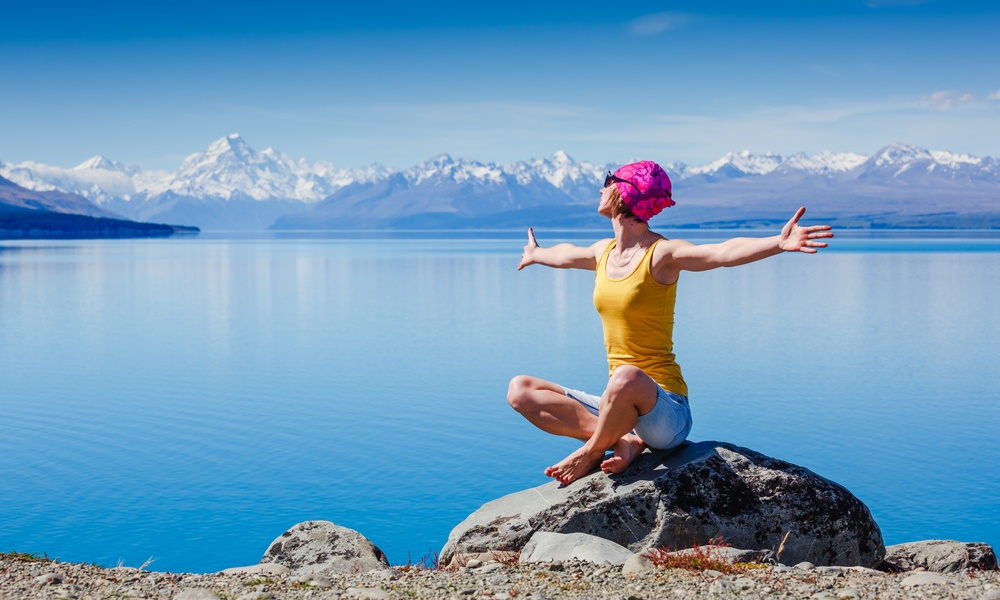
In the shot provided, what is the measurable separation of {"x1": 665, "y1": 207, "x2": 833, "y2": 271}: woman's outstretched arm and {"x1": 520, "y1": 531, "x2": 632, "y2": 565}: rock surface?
210cm

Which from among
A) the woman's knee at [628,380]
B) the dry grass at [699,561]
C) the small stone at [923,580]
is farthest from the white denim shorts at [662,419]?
the small stone at [923,580]

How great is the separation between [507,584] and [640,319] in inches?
89.0

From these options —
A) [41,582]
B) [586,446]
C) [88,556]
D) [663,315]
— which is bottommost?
[88,556]

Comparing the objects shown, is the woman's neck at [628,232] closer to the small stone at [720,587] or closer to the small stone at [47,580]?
the small stone at [720,587]

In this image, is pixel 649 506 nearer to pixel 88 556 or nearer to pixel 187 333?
pixel 88 556

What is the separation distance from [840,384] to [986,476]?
26.0 feet

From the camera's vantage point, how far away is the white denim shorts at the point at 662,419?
24.6ft

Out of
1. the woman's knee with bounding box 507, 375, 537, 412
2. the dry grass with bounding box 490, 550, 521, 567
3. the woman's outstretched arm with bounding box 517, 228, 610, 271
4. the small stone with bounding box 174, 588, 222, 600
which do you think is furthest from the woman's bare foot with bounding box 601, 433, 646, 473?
the small stone with bounding box 174, 588, 222, 600

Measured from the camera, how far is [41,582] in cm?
637

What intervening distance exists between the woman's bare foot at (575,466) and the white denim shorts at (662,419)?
35 centimetres

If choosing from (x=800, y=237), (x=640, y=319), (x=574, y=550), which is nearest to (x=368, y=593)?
(x=574, y=550)

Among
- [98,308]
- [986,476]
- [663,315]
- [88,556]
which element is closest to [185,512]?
[88,556]

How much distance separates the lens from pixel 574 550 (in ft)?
23.2

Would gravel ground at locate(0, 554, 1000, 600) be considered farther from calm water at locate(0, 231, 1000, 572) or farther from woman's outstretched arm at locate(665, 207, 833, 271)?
calm water at locate(0, 231, 1000, 572)
